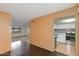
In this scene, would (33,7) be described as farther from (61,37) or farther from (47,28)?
(61,37)

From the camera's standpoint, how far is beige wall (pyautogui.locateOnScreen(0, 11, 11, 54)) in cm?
330

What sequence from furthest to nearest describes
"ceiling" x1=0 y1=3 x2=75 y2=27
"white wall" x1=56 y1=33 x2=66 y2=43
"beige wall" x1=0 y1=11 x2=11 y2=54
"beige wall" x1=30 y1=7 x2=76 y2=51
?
"white wall" x1=56 y1=33 x2=66 y2=43, "beige wall" x1=0 y1=11 x2=11 y2=54, "beige wall" x1=30 y1=7 x2=76 y2=51, "ceiling" x1=0 y1=3 x2=75 y2=27

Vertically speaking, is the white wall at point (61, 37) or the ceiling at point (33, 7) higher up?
the ceiling at point (33, 7)

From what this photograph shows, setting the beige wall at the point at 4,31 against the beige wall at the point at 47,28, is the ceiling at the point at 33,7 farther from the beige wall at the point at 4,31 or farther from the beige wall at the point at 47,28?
the beige wall at the point at 4,31

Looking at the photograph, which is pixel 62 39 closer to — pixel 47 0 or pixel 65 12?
pixel 65 12

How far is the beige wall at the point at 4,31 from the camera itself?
3.30 meters

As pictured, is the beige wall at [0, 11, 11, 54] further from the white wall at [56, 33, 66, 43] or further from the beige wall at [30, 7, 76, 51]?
the white wall at [56, 33, 66, 43]

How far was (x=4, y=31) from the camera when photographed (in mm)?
3443

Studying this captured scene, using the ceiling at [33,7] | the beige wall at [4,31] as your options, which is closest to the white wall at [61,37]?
the ceiling at [33,7]

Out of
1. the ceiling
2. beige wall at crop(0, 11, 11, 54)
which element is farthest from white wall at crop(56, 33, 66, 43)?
beige wall at crop(0, 11, 11, 54)

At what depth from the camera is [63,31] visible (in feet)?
21.3

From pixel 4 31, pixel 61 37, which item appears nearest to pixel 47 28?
pixel 4 31

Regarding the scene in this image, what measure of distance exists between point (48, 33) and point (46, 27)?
0.29 metres

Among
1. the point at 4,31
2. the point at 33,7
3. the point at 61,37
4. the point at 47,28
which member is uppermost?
the point at 33,7
